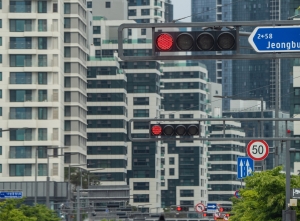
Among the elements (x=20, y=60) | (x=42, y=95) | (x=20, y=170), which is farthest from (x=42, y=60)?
(x=20, y=170)

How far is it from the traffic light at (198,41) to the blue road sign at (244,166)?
34077mm

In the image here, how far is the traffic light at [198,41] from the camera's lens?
916 inches

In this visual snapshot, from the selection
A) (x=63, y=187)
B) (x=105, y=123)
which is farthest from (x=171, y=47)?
(x=105, y=123)

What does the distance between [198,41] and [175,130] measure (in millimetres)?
15245

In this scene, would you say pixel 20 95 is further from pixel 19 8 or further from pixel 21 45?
pixel 19 8

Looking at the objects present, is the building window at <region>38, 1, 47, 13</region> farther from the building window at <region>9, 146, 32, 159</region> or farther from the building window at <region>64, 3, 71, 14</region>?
the building window at <region>9, 146, 32, 159</region>

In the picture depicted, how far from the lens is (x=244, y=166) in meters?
57.1

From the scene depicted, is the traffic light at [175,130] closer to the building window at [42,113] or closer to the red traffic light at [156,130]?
the red traffic light at [156,130]

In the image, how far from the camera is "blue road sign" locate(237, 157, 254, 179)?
5719 cm

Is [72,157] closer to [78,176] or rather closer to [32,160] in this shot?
[78,176]

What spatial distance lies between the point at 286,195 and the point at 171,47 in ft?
65.6

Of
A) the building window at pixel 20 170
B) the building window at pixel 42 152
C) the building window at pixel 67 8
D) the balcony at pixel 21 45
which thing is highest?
the building window at pixel 67 8

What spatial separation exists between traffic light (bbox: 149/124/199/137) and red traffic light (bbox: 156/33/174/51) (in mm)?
14886

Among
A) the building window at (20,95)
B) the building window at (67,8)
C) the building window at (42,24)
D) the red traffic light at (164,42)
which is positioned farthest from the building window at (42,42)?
the red traffic light at (164,42)
